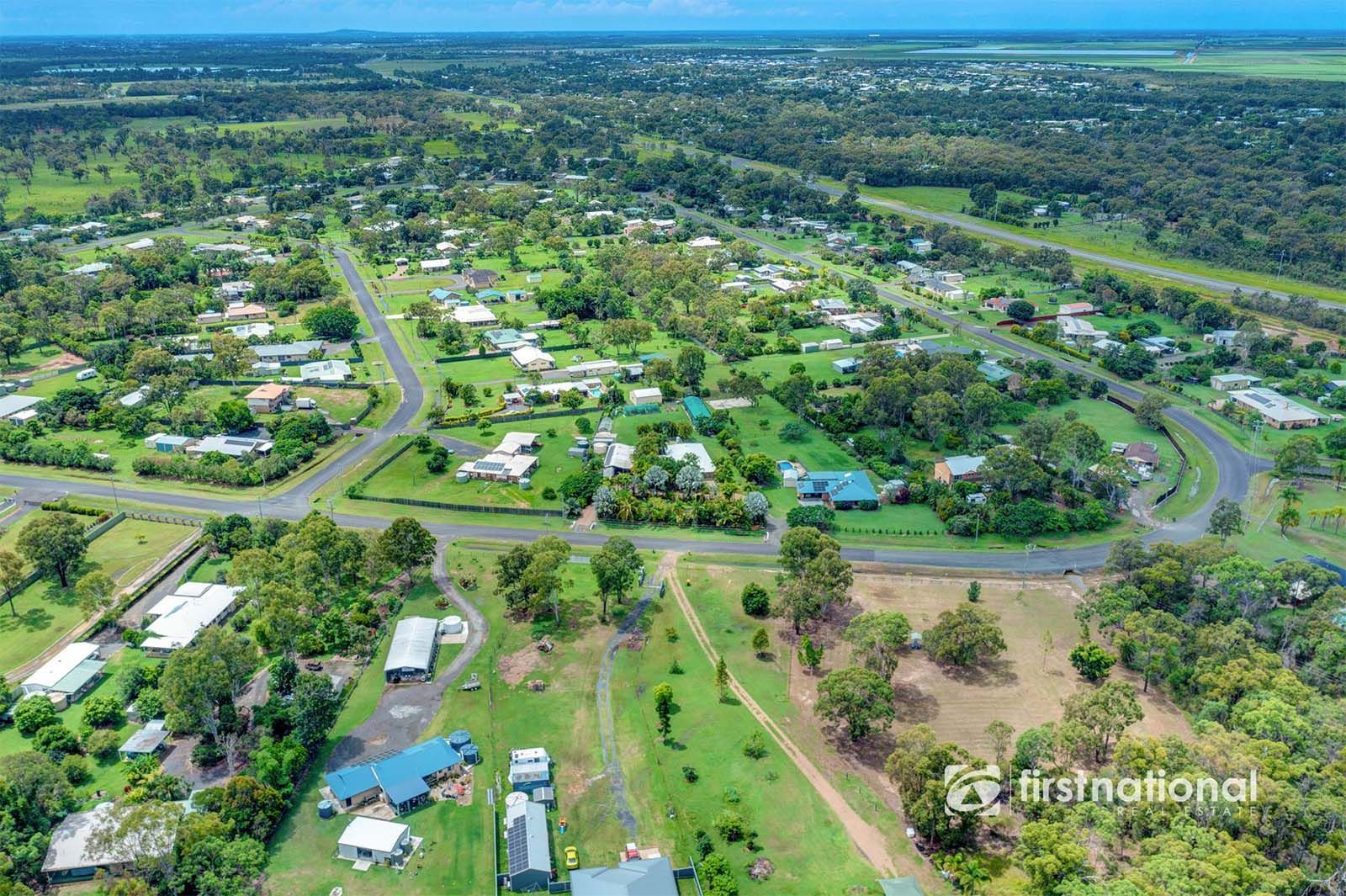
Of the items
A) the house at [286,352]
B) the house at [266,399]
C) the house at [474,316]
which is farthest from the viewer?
the house at [474,316]

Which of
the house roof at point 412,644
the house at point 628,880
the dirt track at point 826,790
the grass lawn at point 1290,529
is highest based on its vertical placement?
the house roof at point 412,644

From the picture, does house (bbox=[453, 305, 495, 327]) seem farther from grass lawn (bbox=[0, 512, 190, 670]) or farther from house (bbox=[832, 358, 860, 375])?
grass lawn (bbox=[0, 512, 190, 670])

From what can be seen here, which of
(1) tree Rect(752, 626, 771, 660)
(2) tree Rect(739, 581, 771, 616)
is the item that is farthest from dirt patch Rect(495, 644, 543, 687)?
(2) tree Rect(739, 581, 771, 616)

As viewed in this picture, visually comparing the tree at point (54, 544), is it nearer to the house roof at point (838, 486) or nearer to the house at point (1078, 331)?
the house roof at point (838, 486)

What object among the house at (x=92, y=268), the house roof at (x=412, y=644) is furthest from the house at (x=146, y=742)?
the house at (x=92, y=268)

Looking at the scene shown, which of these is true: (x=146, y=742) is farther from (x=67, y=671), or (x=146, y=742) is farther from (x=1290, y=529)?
(x=1290, y=529)
